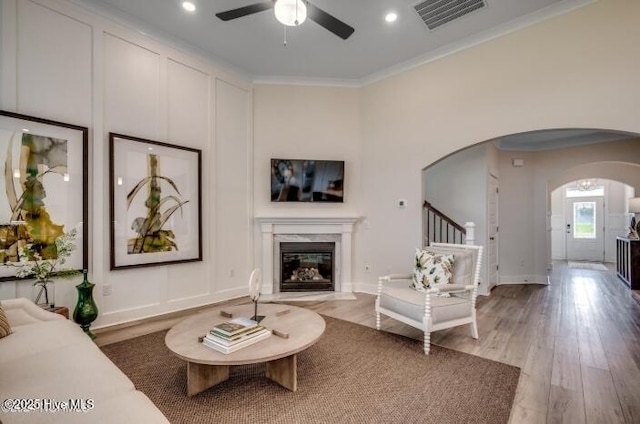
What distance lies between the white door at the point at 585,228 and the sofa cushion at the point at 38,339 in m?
12.0

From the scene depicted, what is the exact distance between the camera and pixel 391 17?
3.54 meters

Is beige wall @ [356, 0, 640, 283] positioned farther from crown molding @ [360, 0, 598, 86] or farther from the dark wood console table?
the dark wood console table

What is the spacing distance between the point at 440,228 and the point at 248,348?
174 inches

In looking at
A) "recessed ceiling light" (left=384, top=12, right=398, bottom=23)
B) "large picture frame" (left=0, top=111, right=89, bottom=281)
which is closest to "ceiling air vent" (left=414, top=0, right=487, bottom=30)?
"recessed ceiling light" (left=384, top=12, right=398, bottom=23)

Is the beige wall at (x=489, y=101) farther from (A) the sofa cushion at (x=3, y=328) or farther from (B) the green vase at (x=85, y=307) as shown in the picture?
(A) the sofa cushion at (x=3, y=328)

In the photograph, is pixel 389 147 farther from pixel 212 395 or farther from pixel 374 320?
pixel 212 395

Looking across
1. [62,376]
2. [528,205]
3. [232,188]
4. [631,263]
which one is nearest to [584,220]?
[631,263]

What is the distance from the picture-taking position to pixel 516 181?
6.05 meters

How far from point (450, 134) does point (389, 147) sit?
3.13ft

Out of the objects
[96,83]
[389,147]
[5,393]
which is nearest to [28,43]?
[96,83]

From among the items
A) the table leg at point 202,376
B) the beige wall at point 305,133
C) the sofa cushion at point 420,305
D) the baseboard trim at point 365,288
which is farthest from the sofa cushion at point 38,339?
the baseboard trim at point 365,288

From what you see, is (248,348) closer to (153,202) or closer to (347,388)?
(347,388)

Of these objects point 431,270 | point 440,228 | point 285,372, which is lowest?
point 285,372

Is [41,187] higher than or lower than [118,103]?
lower
